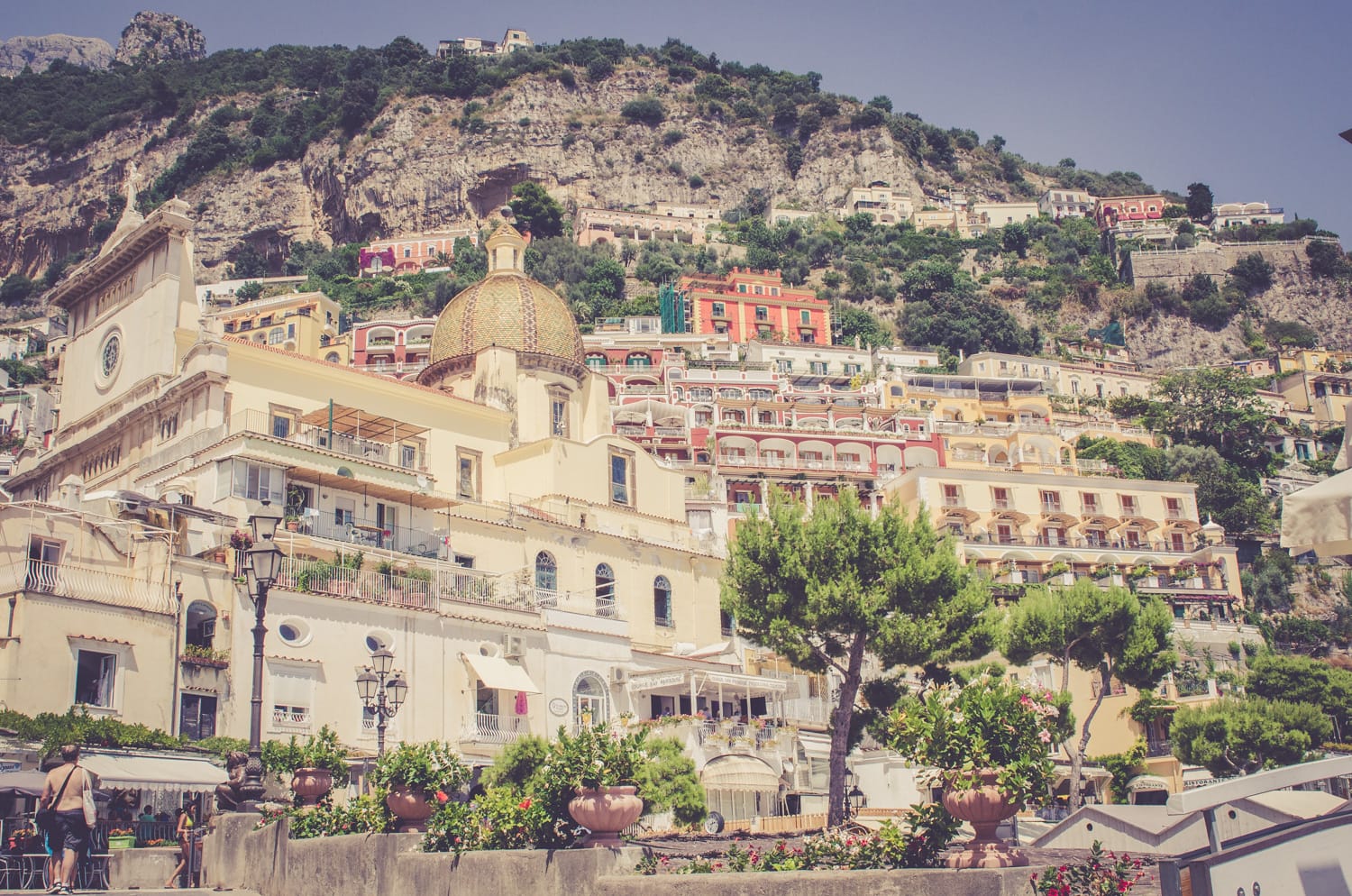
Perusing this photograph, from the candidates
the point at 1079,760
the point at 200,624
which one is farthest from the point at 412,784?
the point at 1079,760

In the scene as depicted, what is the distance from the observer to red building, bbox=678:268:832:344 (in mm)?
Answer: 97875

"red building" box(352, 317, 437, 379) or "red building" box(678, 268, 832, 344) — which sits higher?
"red building" box(678, 268, 832, 344)

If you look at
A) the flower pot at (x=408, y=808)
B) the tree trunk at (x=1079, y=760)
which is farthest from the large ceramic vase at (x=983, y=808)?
Result: the tree trunk at (x=1079, y=760)

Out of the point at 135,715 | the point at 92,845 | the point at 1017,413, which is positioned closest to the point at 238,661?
the point at 135,715

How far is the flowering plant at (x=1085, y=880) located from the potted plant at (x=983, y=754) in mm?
1309

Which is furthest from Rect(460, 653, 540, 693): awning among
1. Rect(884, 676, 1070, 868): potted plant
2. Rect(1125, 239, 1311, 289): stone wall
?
Rect(1125, 239, 1311, 289): stone wall

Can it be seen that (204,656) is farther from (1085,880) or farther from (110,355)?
(1085,880)

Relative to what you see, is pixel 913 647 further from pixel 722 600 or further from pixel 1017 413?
pixel 1017 413

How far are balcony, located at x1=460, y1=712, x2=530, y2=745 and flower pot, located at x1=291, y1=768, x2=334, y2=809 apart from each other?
15.2m

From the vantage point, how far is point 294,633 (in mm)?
28875

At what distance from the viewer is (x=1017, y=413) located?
83.9 metres

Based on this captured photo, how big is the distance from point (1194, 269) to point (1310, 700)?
85920mm

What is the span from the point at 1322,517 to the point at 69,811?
1135 centimetres

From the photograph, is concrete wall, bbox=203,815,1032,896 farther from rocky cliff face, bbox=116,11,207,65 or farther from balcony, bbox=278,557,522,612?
rocky cliff face, bbox=116,11,207,65
